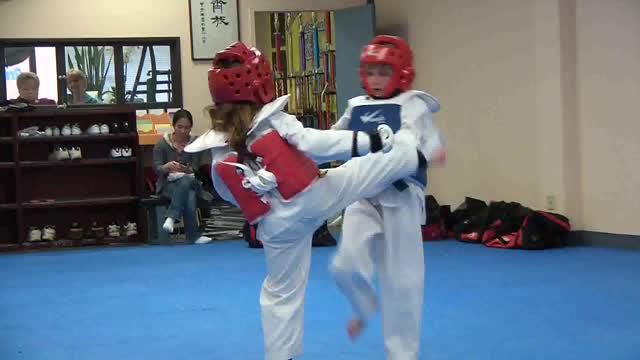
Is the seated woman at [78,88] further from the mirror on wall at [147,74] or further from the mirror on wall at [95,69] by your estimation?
the mirror on wall at [147,74]

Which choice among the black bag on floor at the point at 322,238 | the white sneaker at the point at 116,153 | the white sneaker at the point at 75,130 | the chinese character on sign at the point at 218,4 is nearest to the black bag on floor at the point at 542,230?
the black bag on floor at the point at 322,238

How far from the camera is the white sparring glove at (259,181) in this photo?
309cm

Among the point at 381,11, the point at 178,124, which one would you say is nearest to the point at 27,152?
the point at 178,124

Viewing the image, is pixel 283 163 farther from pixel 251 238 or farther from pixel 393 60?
pixel 251 238

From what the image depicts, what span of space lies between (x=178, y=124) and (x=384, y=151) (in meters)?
6.26

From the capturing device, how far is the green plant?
393 inches

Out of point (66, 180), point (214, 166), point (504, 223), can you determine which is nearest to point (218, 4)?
point (66, 180)

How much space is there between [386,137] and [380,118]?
0.32 metres

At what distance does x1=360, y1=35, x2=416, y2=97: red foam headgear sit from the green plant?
7.08 metres

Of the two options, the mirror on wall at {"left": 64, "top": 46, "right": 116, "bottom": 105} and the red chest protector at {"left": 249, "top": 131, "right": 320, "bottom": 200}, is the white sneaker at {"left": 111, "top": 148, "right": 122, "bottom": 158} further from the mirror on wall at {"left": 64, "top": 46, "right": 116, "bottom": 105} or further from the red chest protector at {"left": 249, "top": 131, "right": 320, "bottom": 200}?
the red chest protector at {"left": 249, "top": 131, "right": 320, "bottom": 200}

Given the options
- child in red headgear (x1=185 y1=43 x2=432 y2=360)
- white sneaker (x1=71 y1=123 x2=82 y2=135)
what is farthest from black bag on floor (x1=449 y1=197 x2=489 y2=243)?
child in red headgear (x1=185 y1=43 x2=432 y2=360)

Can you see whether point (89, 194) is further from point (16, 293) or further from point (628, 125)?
point (628, 125)

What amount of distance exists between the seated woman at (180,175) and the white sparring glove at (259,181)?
230 inches

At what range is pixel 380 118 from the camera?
11.2 ft
